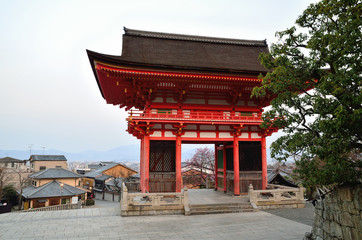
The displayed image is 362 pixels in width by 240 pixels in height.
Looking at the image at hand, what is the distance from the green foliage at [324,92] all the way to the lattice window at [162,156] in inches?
341

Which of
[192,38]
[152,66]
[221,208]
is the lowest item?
[221,208]

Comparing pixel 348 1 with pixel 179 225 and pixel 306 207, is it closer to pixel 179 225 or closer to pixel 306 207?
pixel 179 225

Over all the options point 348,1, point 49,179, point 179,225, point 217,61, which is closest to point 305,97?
point 348,1

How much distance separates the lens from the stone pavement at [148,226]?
826 cm

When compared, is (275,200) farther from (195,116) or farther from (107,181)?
(107,181)

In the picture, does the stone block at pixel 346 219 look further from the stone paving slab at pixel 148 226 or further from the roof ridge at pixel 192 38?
the roof ridge at pixel 192 38

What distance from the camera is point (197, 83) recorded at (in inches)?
540

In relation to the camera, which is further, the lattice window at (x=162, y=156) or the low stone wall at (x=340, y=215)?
the lattice window at (x=162, y=156)

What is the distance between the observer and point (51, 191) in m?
32.7

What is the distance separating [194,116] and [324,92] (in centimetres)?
882

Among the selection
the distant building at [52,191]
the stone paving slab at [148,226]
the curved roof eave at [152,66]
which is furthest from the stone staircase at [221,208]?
the distant building at [52,191]

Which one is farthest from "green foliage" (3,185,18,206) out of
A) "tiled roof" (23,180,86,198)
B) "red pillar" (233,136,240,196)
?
"red pillar" (233,136,240,196)

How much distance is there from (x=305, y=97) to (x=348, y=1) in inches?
93.1

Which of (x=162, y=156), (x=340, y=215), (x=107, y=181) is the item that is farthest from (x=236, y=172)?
(x=107, y=181)
